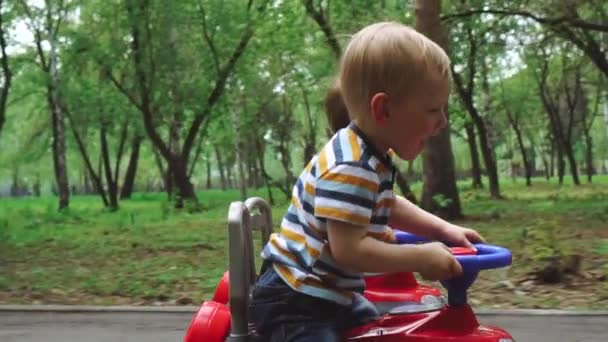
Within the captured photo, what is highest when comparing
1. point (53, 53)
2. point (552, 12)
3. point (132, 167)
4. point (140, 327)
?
point (53, 53)

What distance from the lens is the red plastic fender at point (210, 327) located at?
7.31ft

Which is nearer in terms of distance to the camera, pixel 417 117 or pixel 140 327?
pixel 417 117

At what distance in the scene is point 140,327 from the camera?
532cm

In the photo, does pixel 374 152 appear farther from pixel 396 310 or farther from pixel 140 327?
pixel 140 327

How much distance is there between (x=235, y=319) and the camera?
2.17m

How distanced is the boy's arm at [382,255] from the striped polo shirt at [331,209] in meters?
0.04

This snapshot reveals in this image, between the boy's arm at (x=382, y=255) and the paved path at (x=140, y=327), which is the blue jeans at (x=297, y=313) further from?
the paved path at (x=140, y=327)

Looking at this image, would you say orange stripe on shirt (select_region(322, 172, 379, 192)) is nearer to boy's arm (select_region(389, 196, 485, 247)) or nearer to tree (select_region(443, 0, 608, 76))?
boy's arm (select_region(389, 196, 485, 247))

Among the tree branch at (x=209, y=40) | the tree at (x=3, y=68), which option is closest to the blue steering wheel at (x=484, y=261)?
the tree at (x=3, y=68)

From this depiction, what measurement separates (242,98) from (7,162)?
2112 cm

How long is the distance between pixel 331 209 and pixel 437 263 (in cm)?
29

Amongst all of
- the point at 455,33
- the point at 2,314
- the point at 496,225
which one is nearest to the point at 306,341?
the point at 2,314

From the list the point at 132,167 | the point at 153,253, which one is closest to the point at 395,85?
the point at 153,253

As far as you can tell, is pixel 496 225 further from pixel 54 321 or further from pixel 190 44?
pixel 190 44
